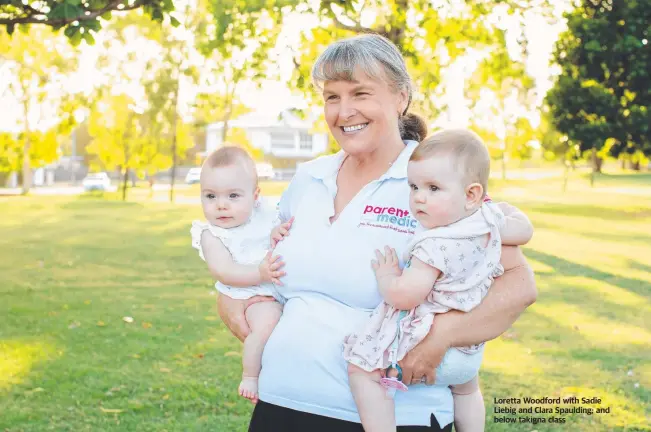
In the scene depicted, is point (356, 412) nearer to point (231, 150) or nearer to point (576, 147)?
point (231, 150)

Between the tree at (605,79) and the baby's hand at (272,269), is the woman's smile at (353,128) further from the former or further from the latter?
the tree at (605,79)

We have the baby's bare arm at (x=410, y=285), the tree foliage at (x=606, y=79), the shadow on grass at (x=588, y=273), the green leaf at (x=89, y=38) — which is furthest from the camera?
the tree foliage at (x=606, y=79)

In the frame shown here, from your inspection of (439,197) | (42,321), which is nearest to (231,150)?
(439,197)

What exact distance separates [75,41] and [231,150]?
182 inches

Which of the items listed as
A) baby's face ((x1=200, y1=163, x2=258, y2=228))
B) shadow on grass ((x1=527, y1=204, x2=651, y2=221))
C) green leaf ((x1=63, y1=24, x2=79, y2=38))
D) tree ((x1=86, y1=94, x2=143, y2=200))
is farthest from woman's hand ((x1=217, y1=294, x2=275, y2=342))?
tree ((x1=86, y1=94, x2=143, y2=200))

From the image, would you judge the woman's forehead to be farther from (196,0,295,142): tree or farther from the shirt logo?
(196,0,295,142): tree

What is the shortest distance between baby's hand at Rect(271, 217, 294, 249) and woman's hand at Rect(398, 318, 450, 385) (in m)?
0.73

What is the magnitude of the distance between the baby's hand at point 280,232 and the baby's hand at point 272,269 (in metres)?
0.09

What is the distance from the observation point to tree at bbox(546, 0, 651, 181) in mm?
29594

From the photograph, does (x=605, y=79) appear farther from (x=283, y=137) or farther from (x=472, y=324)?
(x=283, y=137)

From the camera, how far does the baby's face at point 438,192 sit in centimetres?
285

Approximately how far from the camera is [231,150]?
3.48m

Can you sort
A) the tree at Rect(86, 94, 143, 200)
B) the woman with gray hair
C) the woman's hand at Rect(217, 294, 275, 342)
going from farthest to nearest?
1. the tree at Rect(86, 94, 143, 200)
2. the woman's hand at Rect(217, 294, 275, 342)
3. the woman with gray hair

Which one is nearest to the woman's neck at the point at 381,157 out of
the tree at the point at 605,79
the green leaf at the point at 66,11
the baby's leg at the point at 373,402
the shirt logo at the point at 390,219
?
the shirt logo at the point at 390,219
